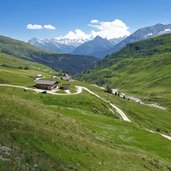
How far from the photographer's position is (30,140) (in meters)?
40.9

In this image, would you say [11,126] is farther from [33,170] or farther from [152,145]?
[152,145]

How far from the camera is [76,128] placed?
59.0 meters

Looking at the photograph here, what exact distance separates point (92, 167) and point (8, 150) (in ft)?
43.1

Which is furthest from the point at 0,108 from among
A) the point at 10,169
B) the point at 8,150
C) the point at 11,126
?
the point at 10,169

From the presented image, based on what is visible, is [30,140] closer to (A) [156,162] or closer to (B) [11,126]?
(B) [11,126]

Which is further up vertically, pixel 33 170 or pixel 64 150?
pixel 33 170

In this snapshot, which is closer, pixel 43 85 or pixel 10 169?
pixel 10 169

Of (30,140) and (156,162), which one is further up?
(30,140)

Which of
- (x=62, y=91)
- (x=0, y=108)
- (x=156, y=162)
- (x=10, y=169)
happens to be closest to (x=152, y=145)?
(x=156, y=162)

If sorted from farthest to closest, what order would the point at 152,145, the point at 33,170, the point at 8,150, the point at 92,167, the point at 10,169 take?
the point at 152,145 → the point at 92,167 → the point at 8,150 → the point at 33,170 → the point at 10,169

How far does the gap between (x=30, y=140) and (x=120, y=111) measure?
11041 cm

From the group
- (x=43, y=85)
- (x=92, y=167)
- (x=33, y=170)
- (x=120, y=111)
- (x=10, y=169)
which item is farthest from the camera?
(x=43, y=85)

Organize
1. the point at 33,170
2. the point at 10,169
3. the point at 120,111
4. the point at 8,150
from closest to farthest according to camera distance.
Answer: the point at 10,169
the point at 33,170
the point at 8,150
the point at 120,111

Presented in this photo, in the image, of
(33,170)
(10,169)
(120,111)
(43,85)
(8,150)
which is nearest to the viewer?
(10,169)
